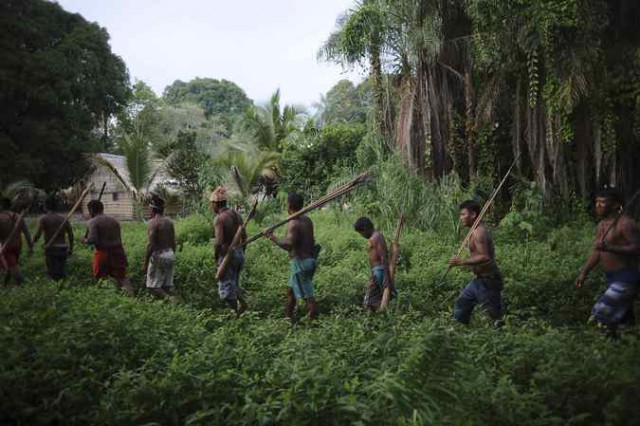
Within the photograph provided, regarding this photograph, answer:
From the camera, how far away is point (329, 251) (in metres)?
11.9

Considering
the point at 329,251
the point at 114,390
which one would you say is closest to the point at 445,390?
the point at 114,390

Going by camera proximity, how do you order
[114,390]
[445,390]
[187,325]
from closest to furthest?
[445,390], [114,390], [187,325]

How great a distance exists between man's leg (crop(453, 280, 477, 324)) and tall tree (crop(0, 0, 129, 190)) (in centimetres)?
1993

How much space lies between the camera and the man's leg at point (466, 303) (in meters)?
6.84

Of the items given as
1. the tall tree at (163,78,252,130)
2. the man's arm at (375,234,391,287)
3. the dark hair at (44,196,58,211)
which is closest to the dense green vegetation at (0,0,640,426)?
the man's arm at (375,234,391,287)

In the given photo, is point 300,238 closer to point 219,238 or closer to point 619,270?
point 219,238

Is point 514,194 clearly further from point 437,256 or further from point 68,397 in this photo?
point 68,397

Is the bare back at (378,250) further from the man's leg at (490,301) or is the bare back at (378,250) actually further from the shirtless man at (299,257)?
the man's leg at (490,301)

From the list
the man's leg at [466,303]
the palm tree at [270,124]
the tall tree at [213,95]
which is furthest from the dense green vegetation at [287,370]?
the tall tree at [213,95]

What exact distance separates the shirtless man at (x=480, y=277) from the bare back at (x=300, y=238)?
1.87 meters

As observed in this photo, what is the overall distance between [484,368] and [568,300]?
4687mm

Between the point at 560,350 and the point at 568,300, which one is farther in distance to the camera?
the point at 568,300

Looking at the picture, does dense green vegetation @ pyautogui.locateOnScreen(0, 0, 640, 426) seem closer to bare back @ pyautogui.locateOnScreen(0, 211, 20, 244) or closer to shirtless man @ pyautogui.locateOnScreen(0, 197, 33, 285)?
shirtless man @ pyautogui.locateOnScreen(0, 197, 33, 285)

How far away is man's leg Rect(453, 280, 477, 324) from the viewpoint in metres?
6.84
